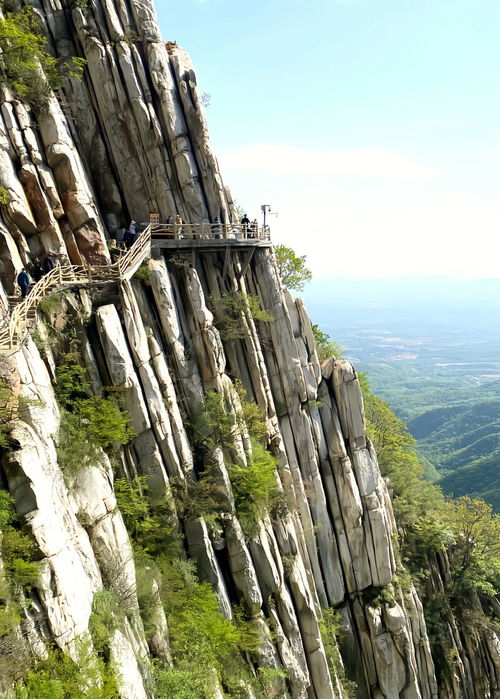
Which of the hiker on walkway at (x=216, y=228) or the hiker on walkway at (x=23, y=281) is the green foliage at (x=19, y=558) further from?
the hiker on walkway at (x=216, y=228)

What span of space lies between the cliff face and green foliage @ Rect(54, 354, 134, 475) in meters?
0.55

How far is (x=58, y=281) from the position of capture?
20.2 m

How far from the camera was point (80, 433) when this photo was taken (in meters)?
17.1

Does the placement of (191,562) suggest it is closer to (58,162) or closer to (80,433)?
(80,433)

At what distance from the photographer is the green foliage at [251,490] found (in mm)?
23797

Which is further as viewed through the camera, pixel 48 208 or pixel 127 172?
pixel 127 172

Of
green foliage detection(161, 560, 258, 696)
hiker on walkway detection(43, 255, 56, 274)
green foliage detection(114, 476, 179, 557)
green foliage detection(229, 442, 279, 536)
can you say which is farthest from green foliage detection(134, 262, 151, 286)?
green foliage detection(161, 560, 258, 696)

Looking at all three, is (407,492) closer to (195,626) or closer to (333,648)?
(333,648)

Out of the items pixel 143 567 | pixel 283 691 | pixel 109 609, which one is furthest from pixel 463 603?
pixel 109 609

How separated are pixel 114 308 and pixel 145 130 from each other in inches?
579

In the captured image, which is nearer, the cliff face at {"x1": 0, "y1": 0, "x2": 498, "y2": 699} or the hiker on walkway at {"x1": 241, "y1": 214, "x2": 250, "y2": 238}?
the cliff face at {"x1": 0, "y1": 0, "x2": 498, "y2": 699}

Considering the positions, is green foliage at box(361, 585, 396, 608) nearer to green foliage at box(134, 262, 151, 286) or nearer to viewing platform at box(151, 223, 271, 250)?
viewing platform at box(151, 223, 271, 250)

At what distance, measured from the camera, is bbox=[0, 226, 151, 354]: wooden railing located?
613 inches

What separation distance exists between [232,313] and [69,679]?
69.1ft
